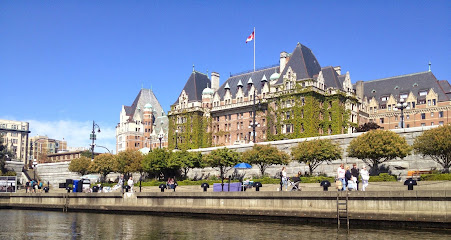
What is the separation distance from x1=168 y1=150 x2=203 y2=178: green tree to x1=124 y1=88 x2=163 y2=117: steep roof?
9570 centimetres

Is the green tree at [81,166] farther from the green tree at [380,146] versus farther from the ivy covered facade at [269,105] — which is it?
Result: the green tree at [380,146]

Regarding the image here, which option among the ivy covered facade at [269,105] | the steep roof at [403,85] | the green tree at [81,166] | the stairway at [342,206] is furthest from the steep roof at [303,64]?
the stairway at [342,206]

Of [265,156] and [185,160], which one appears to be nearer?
[265,156]

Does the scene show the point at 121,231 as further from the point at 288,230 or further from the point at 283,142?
the point at 283,142

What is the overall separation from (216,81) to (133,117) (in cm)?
5684

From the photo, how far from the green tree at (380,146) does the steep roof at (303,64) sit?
3627 centimetres

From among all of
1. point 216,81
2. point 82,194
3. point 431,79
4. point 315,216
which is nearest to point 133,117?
point 216,81

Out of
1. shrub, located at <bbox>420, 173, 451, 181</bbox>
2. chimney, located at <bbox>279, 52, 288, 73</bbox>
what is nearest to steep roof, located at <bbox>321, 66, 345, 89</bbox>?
chimney, located at <bbox>279, 52, 288, 73</bbox>

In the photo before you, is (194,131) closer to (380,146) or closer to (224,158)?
(224,158)

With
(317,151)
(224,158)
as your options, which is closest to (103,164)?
(224,158)

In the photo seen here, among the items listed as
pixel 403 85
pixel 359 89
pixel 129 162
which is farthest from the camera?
pixel 403 85

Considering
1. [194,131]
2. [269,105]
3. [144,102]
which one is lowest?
[194,131]

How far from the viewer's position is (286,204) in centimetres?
3325

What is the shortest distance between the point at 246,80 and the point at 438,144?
202 feet
